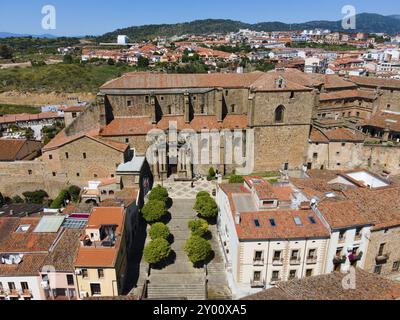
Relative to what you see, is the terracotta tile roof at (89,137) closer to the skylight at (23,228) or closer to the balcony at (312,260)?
the skylight at (23,228)

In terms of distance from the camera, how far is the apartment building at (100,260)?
21.1 metres

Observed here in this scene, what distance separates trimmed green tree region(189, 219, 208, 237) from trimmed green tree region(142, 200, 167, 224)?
3.04m

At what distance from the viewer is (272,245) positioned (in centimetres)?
2136

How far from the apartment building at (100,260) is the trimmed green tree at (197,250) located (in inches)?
199

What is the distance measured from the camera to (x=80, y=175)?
35.2 m

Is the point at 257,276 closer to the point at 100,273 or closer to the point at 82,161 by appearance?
the point at 100,273

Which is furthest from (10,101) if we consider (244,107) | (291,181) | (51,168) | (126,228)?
(291,181)

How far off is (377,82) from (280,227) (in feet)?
139

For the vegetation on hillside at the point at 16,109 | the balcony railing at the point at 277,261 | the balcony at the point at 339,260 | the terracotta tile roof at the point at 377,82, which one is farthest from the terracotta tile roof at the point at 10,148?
the terracotta tile roof at the point at 377,82

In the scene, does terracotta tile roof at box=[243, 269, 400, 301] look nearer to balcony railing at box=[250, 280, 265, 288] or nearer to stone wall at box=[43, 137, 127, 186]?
balcony railing at box=[250, 280, 265, 288]
